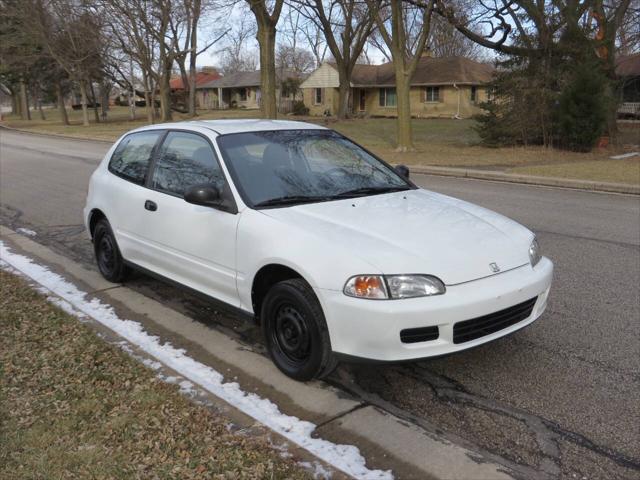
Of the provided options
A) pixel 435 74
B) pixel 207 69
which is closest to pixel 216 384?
pixel 435 74

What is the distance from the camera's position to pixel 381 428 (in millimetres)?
3254

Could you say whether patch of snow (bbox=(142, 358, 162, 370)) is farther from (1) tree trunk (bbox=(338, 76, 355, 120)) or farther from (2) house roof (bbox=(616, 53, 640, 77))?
(2) house roof (bbox=(616, 53, 640, 77))

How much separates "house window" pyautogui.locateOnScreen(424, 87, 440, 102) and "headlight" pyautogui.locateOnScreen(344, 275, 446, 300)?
146 feet

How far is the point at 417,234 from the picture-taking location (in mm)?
3617

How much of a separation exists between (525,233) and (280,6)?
61.8 ft

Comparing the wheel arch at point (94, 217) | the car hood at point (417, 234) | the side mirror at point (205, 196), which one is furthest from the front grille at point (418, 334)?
the wheel arch at point (94, 217)

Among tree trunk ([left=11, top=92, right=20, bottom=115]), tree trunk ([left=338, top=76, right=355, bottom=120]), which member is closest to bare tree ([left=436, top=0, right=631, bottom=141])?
tree trunk ([left=338, top=76, right=355, bottom=120])

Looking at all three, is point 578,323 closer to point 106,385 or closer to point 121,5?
point 106,385

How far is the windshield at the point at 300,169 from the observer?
421cm

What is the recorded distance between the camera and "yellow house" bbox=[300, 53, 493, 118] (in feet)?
147

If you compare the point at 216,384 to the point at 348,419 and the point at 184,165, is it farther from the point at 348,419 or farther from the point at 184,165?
the point at 184,165

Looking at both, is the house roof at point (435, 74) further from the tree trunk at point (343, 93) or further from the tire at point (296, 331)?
the tire at point (296, 331)

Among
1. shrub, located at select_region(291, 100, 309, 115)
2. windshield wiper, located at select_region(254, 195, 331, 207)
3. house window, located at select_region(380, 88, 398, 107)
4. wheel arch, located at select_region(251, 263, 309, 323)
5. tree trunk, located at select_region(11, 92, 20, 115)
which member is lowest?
wheel arch, located at select_region(251, 263, 309, 323)

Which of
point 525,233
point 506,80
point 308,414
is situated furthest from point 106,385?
point 506,80
